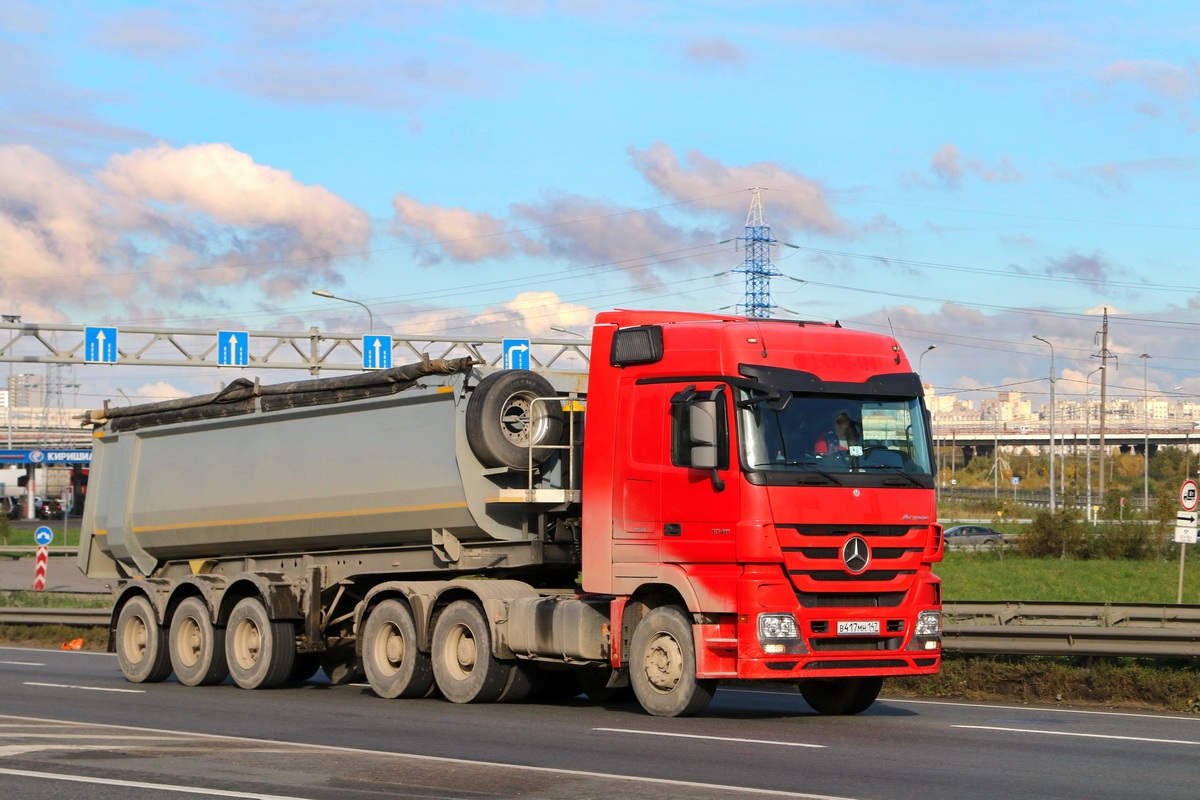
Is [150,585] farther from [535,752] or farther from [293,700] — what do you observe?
[535,752]

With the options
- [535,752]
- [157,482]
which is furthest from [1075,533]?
[535,752]

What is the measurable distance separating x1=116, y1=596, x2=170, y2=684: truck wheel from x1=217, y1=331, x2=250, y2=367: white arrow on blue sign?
28577 millimetres

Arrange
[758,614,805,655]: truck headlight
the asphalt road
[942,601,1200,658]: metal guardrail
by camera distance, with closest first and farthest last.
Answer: the asphalt road, [758,614,805,655]: truck headlight, [942,601,1200,658]: metal guardrail

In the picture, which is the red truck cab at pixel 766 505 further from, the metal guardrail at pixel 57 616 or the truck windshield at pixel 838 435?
the metal guardrail at pixel 57 616

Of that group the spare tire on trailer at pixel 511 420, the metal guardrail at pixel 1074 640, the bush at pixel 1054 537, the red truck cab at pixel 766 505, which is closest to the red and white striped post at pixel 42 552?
the spare tire on trailer at pixel 511 420

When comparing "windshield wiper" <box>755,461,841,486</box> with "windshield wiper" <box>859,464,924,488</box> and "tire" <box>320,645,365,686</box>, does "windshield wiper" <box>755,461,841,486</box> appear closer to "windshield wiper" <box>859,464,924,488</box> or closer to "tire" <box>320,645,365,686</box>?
"windshield wiper" <box>859,464,924,488</box>

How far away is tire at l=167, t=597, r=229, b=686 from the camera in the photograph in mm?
16969

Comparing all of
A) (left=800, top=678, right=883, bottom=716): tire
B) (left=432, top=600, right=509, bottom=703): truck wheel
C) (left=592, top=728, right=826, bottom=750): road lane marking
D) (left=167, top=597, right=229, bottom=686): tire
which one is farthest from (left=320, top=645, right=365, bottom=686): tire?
(left=592, top=728, right=826, bottom=750): road lane marking

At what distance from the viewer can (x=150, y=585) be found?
18.0 m

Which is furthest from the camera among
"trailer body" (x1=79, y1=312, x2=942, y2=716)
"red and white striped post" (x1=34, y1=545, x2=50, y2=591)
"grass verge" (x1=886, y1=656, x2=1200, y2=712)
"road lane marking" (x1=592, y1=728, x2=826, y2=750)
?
"red and white striped post" (x1=34, y1=545, x2=50, y2=591)

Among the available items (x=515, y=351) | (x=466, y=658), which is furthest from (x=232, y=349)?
(x=466, y=658)

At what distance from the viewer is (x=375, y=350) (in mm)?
48312

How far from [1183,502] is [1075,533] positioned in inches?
1101

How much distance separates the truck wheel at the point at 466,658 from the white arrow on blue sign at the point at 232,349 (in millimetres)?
33616
